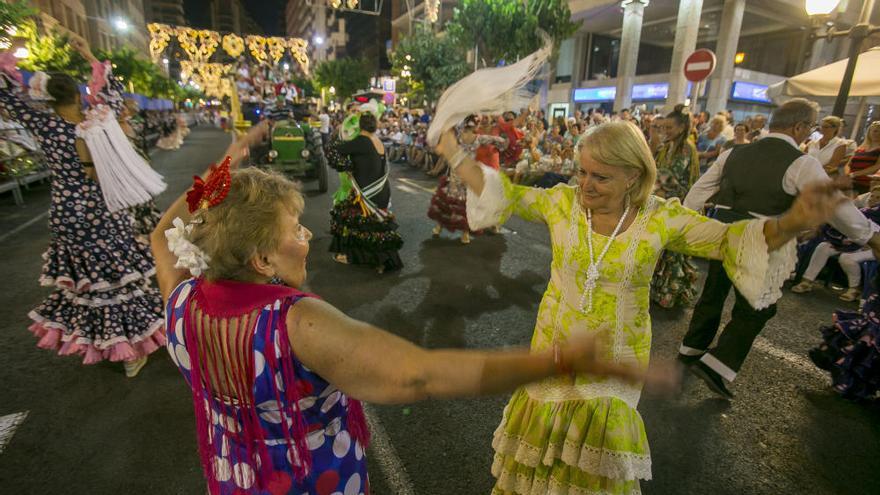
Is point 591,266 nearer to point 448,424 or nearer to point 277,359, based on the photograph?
point 277,359

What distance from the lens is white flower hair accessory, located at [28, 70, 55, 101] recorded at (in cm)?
295

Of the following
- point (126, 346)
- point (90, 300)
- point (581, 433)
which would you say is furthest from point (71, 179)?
point (581, 433)

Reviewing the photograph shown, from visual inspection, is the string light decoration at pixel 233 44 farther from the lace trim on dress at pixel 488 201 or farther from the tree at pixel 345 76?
the lace trim on dress at pixel 488 201

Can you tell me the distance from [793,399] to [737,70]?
22.9 m

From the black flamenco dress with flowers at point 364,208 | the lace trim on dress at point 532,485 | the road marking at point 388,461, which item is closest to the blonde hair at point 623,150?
the lace trim on dress at point 532,485

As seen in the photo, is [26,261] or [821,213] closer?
[821,213]

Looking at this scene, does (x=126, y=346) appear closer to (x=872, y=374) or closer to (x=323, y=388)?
(x=323, y=388)

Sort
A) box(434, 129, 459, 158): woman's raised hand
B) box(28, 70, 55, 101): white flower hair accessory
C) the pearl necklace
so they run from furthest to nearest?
box(28, 70, 55, 101): white flower hair accessory, box(434, 129, 459, 158): woman's raised hand, the pearl necklace

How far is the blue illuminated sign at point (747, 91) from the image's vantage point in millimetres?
20766

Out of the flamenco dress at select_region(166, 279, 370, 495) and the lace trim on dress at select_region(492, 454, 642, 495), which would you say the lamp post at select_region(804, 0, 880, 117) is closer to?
the lace trim on dress at select_region(492, 454, 642, 495)

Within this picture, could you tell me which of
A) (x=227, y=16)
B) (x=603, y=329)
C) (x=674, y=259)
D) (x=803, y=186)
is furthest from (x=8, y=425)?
(x=227, y=16)

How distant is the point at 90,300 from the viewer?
3.35m

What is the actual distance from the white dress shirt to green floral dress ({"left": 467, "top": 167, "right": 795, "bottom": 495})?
0.38 meters

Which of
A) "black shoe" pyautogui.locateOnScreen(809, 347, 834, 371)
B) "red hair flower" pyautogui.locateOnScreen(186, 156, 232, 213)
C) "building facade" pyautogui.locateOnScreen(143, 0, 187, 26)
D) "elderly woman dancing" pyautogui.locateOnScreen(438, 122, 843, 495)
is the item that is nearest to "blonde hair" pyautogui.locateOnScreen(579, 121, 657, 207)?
"elderly woman dancing" pyautogui.locateOnScreen(438, 122, 843, 495)
